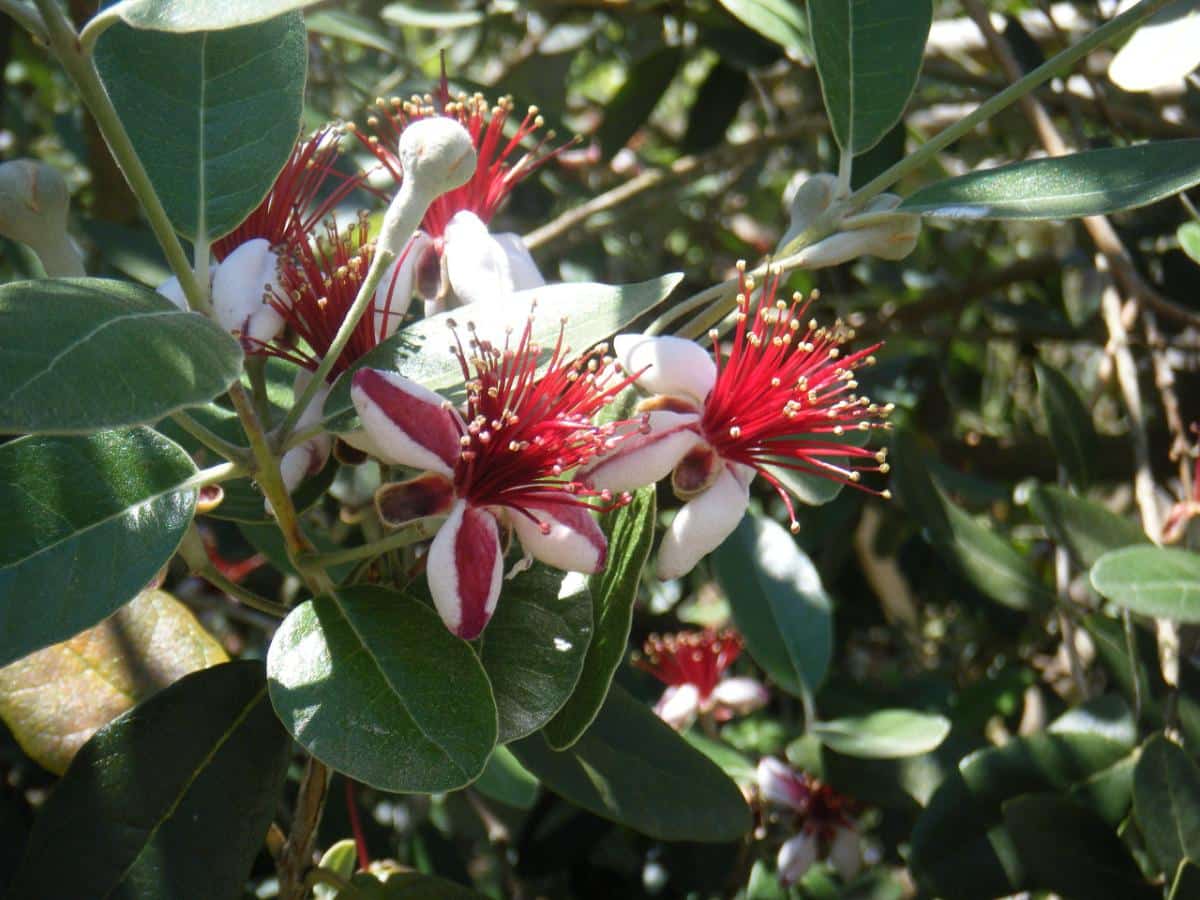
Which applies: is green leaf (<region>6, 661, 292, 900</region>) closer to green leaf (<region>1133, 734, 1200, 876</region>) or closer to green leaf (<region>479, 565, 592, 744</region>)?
green leaf (<region>479, 565, 592, 744</region>)

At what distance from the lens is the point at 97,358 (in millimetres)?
666

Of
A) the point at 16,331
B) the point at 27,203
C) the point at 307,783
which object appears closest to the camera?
the point at 16,331

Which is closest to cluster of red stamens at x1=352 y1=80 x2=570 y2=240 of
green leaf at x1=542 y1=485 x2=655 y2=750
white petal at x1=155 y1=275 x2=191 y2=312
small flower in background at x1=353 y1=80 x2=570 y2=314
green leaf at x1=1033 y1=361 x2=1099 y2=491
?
small flower in background at x1=353 y1=80 x2=570 y2=314

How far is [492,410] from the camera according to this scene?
90 cm

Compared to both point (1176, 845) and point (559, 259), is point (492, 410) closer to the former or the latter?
point (1176, 845)

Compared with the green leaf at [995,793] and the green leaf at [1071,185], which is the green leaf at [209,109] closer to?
the green leaf at [1071,185]

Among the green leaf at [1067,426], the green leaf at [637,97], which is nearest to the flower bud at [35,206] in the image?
the green leaf at [1067,426]

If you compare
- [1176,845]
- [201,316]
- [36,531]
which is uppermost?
[201,316]

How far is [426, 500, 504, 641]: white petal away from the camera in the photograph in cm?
80

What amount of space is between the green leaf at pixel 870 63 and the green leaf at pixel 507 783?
0.65 meters

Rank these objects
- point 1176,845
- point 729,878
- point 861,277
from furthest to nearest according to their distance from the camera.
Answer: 1. point 861,277
2. point 729,878
3. point 1176,845

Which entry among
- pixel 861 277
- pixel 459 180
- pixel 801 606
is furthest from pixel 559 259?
pixel 459 180

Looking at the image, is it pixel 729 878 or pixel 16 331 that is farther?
pixel 729 878

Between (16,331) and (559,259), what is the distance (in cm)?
162
